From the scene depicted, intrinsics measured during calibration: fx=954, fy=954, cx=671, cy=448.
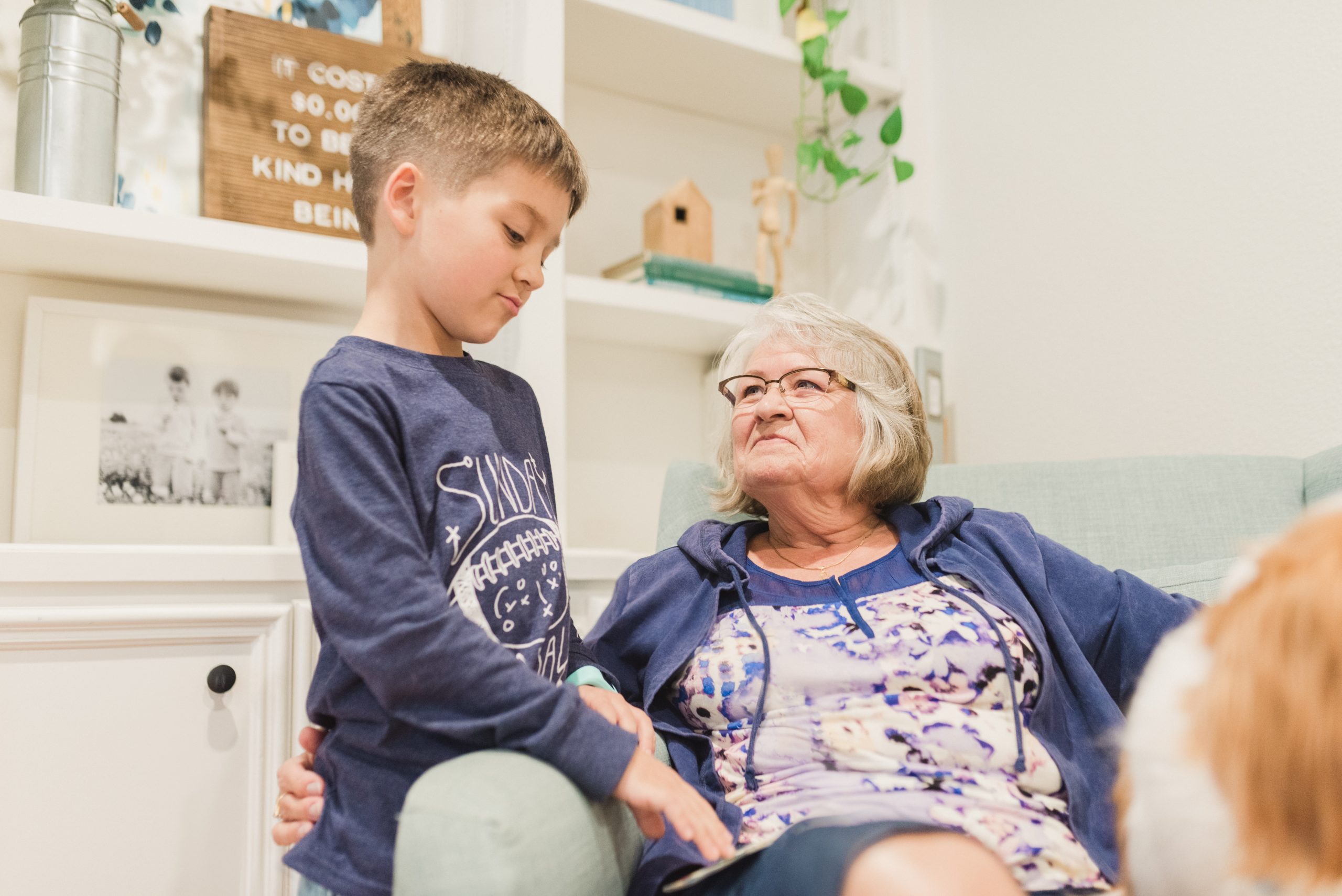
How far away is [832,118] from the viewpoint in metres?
2.51

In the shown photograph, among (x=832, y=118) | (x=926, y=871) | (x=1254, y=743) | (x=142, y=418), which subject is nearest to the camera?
(x=1254, y=743)

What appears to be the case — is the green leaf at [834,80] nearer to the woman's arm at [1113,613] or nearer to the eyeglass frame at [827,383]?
the eyeglass frame at [827,383]

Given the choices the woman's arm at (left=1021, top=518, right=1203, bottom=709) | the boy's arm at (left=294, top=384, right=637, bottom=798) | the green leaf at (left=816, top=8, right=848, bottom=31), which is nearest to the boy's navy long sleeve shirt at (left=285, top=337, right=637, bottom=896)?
the boy's arm at (left=294, top=384, right=637, bottom=798)

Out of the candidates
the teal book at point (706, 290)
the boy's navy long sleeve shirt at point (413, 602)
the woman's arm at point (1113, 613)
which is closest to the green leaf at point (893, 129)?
the teal book at point (706, 290)

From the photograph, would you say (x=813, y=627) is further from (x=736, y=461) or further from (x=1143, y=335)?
(x=1143, y=335)

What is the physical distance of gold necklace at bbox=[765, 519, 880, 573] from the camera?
4.44ft

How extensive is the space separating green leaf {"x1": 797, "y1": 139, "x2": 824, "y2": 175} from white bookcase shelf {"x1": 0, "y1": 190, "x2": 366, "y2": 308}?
107cm

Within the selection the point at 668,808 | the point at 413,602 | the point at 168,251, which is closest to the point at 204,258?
the point at 168,251

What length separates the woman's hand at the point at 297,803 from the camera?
963 mm

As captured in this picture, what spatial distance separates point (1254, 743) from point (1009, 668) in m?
0.57

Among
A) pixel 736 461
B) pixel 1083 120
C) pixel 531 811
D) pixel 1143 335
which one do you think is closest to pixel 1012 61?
pixel 1083 120

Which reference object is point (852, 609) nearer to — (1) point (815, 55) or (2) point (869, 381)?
(2) point (869, 381)

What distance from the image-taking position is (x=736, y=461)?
1.43 m

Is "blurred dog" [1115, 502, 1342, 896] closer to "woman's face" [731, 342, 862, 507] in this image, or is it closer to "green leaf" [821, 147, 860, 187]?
"woman's face" [731, 342, 862, 507]
